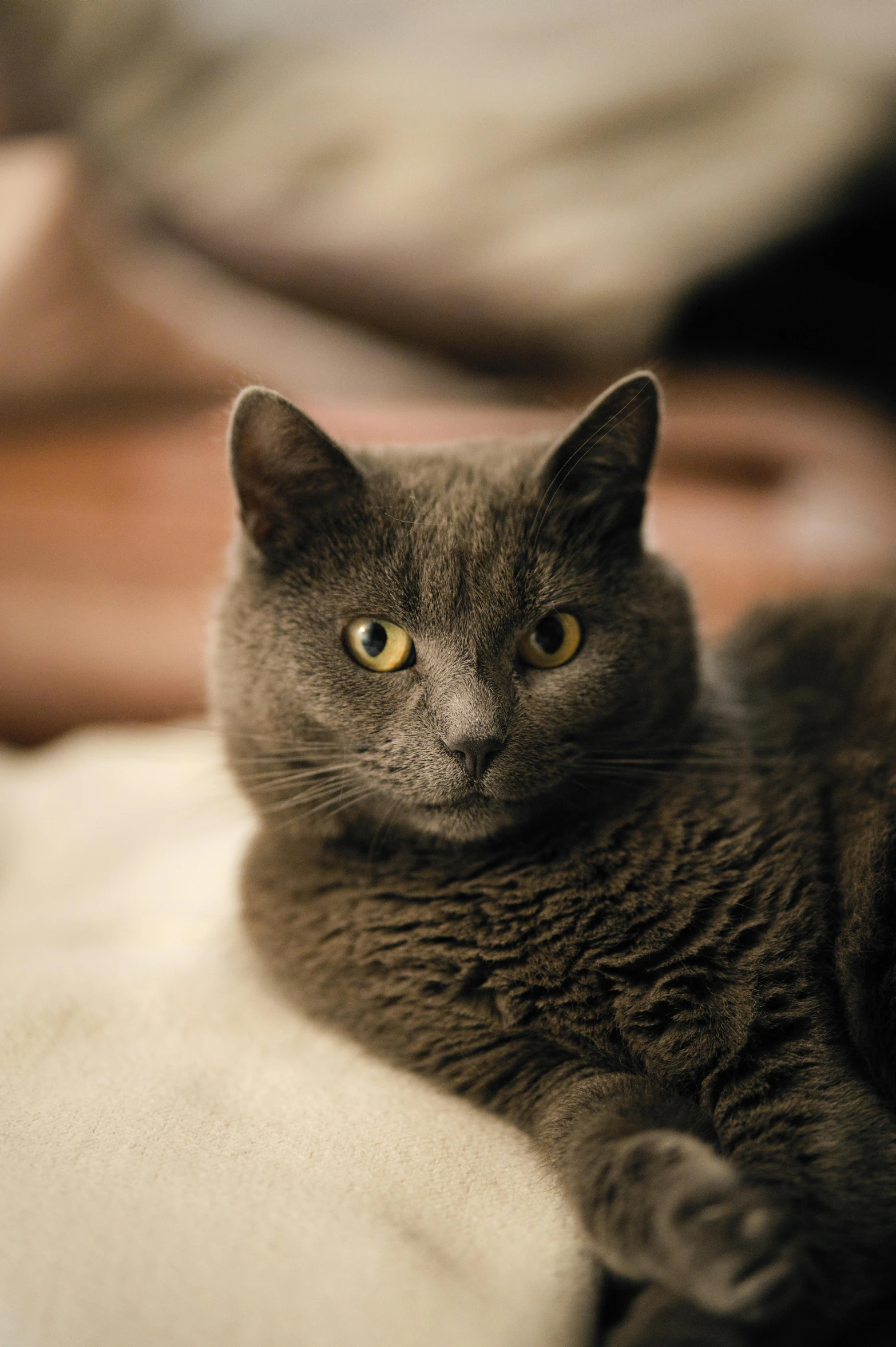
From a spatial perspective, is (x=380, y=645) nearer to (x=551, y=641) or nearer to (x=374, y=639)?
(x=374, y=639)

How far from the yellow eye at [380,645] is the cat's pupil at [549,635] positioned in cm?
13

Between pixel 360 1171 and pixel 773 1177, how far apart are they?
1.09ft

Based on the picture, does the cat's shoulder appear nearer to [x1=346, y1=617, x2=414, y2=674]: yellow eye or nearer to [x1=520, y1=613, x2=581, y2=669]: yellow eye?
[x1=520, y1=613, x2=581, y2=669]: yellow eye

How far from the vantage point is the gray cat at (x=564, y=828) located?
786mm

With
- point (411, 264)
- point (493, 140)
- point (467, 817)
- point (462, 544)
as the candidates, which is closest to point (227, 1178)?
point (467, 817)

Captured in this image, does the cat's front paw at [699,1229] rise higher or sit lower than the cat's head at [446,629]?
lower

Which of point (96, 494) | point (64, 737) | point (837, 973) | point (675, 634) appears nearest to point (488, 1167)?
point (837, 973)

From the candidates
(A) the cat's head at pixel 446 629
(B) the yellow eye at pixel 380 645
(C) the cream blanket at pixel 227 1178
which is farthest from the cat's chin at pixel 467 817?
(C) the cream blanket at pixel 227 1178

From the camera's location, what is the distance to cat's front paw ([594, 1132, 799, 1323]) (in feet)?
1.97

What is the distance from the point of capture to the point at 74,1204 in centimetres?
71

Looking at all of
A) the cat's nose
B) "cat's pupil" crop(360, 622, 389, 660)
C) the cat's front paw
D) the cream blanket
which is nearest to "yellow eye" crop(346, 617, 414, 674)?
"cat's pupil" crop(360, 622, 389, 660)

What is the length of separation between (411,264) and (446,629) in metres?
1.58

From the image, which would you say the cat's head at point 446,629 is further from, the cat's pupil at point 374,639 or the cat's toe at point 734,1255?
the cat's toe at point 734,1255

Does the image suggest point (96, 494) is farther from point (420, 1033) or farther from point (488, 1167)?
point (488, 1167)
